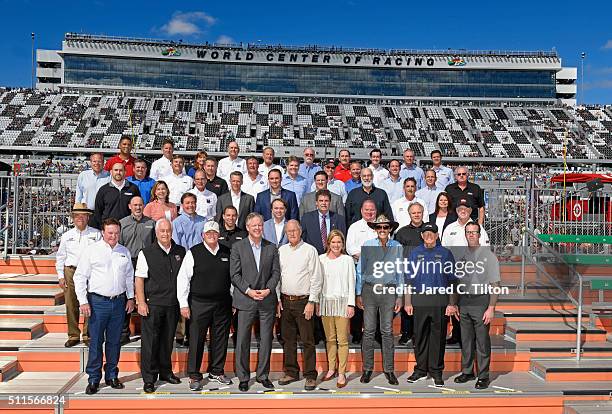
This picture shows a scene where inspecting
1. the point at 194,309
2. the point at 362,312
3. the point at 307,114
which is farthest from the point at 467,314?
the point at 307,114

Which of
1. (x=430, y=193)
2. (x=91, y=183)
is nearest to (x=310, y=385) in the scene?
(x=430, y=193)

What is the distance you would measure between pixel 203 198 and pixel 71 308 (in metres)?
2.02

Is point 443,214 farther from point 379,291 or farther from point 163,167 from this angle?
point 163,167

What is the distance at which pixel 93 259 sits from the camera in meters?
5.47

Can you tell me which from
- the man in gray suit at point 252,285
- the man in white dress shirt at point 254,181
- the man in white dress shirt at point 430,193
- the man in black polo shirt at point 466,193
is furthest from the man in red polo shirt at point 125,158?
the man in black polo shirt at point 466,193

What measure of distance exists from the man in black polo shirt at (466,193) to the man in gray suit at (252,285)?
2962 millimetres

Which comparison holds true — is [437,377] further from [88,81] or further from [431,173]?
[88,81]

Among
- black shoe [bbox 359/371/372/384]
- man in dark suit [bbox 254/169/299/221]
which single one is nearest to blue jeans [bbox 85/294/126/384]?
man in dark suit [bbox 254/169/299/221]

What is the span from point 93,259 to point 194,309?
3.73 feet

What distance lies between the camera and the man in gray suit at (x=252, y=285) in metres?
5.55

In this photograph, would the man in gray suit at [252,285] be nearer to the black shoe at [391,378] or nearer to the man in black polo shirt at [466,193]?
the black shoe at [391,378]

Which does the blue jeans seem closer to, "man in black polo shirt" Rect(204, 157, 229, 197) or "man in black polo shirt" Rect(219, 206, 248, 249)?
"man in black polo shirt" Rect(219, 206, 248, 249)

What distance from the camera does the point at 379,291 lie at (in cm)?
577

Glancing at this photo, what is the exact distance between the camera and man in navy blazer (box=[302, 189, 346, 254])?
6.22 meters
